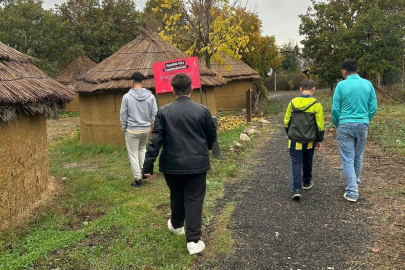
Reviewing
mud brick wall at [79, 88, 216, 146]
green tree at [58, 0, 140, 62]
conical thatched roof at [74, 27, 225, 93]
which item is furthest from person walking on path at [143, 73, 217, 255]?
green tree at [58, 0, 140, 62]

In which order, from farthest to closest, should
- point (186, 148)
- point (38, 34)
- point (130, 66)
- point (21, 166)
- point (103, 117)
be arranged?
point (38, 34) → point (103, 117) → point (130, 66) → point (21, 166) → point (186, 148)

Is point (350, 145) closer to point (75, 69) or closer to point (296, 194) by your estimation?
point (296, 194)

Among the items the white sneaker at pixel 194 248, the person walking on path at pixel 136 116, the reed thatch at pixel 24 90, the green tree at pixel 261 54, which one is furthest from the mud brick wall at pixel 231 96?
the white sneaker at pixel 194 248

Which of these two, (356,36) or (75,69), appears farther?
(75,69)

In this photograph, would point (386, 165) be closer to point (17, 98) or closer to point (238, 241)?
point (238, 241)

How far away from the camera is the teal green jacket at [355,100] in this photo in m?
5.08

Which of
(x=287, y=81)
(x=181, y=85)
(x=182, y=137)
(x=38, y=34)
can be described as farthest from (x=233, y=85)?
(x=287, y=81)

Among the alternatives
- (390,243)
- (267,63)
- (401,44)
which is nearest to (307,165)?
(390,243)

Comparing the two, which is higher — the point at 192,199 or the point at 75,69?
the point at 75,69

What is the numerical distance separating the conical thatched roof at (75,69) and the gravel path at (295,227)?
20915 millimetres

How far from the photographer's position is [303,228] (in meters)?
4.35

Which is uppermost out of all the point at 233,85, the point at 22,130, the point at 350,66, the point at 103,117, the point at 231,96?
the point at 350,66

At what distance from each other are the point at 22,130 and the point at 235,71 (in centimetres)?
1505

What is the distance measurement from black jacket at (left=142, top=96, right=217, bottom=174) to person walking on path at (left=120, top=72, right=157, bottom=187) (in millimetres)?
2412
